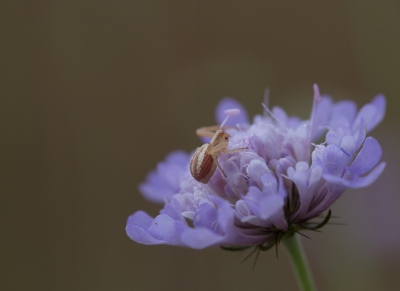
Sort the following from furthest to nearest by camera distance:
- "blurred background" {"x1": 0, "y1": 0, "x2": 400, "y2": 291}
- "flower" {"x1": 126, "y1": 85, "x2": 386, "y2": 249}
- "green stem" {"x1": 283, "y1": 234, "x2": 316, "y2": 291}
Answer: "blurred background" {"x1": 0, "y1": 0, "x2": 400, "y2": 291}
"green stem" {"x1": 283, "y1": 234, "x2": 316, "y2": 291}
"flower" {"x1": 126, "y1": 85, "x2": 386, "y2": 249}

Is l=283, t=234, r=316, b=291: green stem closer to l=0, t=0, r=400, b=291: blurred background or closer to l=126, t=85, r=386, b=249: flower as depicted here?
l=126, t=85, r=386, b=249: flower

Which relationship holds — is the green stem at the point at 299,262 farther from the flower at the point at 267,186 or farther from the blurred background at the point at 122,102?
the blurred background at the point at 122,102

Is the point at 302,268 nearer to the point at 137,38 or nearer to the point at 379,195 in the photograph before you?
the point at 379,195

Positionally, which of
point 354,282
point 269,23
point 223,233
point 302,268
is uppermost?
point 269,23

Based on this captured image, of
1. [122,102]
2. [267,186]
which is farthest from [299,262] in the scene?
[122,102]

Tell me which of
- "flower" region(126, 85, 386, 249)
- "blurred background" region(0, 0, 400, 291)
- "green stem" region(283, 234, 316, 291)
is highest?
"blurred background" region(0, 0, 400, 291)

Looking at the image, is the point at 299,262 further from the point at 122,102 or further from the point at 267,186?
the point at 122,102

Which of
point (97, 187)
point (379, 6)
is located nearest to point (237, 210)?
point (379, 6)

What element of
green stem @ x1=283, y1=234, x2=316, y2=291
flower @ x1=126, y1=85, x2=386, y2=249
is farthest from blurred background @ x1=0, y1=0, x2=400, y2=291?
green stem @ x1=283, y1=234, x2=316, y2=291
